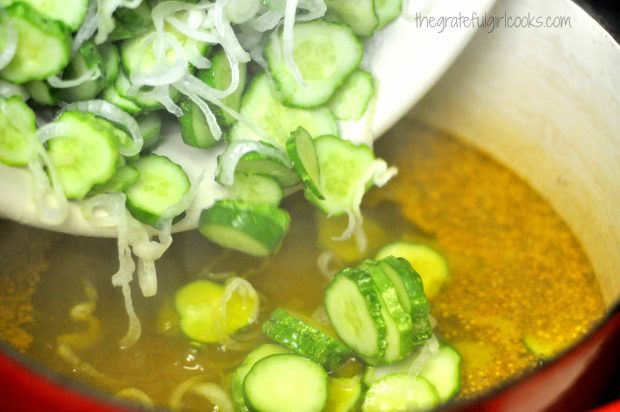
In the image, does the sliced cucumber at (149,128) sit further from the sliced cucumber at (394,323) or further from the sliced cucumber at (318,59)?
the sliced cucumber at (394,323)

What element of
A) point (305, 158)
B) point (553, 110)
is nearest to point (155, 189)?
point (305, 158)

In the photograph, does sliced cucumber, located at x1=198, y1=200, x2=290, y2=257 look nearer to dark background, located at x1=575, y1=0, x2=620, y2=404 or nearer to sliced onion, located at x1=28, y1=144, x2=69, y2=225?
sliced onion, located at x1=28, y1=144, x2=69, y2=225

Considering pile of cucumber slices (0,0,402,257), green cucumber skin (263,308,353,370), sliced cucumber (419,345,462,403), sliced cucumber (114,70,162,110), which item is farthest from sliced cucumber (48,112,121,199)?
sliced cucumber (419,345,462,403)

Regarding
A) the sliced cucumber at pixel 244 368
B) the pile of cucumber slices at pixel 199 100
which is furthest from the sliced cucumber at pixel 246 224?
the sliced cucumber at pixel 244 368

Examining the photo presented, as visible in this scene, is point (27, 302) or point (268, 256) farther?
point (268, 256)

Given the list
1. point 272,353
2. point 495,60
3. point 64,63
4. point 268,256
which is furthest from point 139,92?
point 495,60

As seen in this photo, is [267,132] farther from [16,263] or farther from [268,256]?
[16,263]
